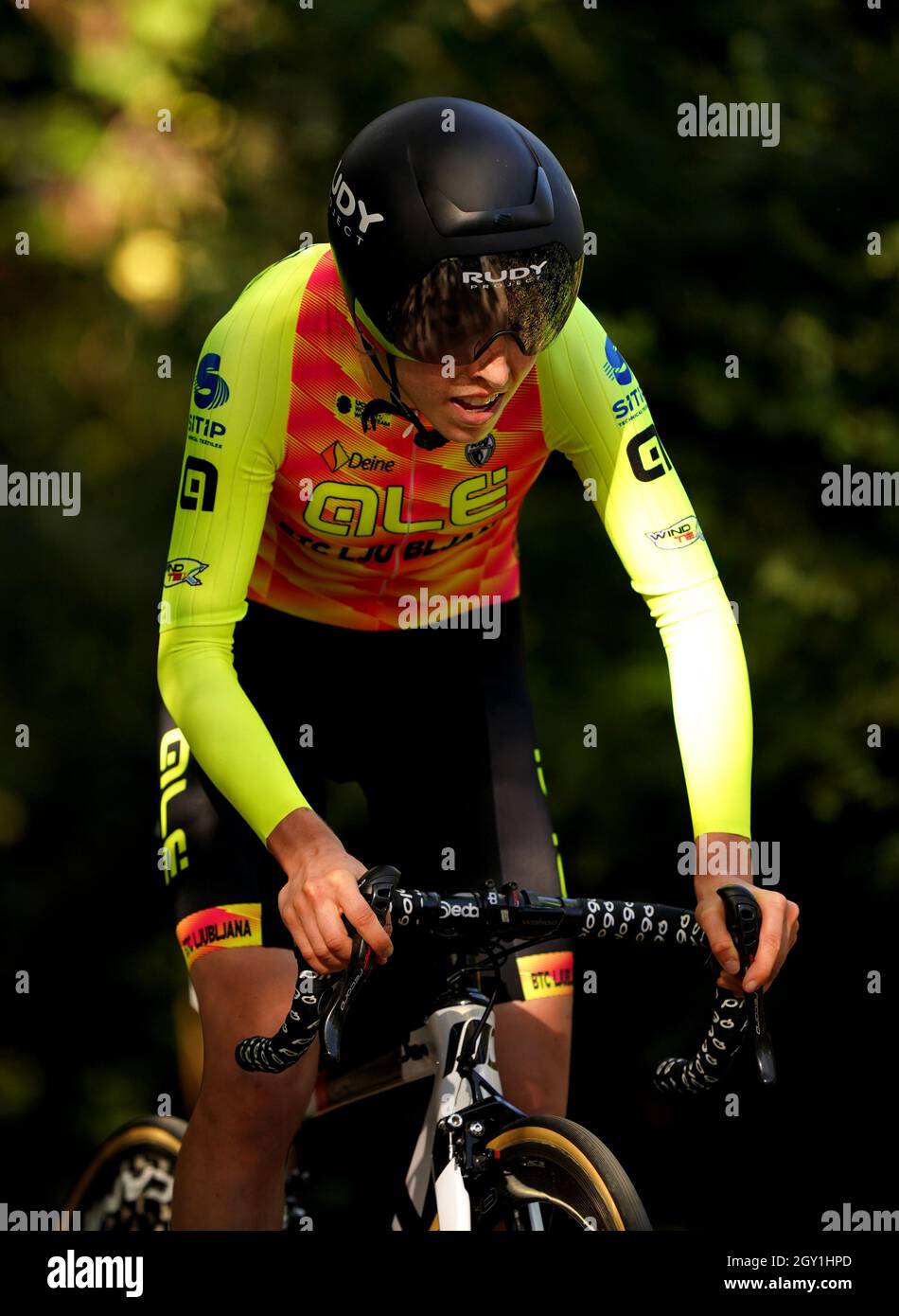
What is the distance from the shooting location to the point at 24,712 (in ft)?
27.4

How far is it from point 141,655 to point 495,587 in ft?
15.1

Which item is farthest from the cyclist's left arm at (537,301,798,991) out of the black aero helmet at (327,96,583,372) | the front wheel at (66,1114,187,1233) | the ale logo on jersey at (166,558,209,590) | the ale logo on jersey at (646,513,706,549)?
the front wheel at (66,1114,187,1233)

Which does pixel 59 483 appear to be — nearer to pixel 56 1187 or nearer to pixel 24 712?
pixel 24 712

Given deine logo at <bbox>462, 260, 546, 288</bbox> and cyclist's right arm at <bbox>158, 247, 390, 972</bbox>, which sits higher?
deine logo at <bbox>462, 260, 546, 288</bbox>

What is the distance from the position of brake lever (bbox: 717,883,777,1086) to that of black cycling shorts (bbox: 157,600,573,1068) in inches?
31.0

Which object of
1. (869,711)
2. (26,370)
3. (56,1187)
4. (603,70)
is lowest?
(56,1187)

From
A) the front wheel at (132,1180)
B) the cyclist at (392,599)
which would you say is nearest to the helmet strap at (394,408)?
the cyclist at (392,599)

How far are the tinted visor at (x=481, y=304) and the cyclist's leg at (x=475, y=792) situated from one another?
0.95m

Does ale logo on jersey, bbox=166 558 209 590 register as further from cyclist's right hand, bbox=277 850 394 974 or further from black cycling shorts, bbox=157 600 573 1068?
cyclist's right hand, bbox=277 850 394 974

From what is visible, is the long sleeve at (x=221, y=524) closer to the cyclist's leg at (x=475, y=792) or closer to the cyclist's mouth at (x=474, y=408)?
the cyclist's mouth at (x=474, y=408)

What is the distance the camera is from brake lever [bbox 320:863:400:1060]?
261 centimetres

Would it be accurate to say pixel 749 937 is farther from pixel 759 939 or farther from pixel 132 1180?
pixel 132 1180

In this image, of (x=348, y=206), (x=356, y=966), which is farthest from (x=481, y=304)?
(x=356, y=966)

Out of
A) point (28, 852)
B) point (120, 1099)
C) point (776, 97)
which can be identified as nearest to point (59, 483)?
point (28, 852)
